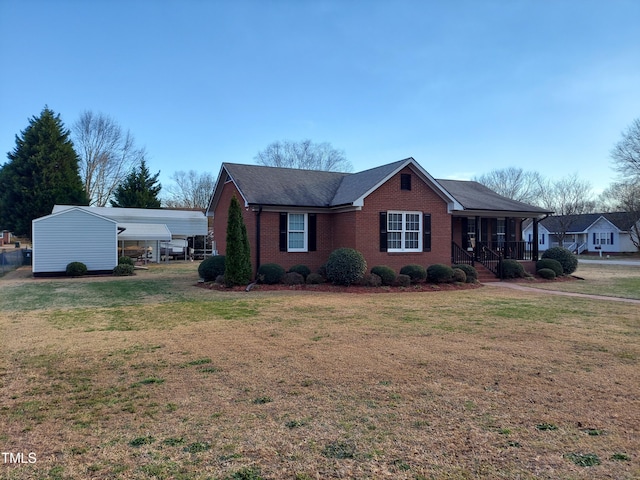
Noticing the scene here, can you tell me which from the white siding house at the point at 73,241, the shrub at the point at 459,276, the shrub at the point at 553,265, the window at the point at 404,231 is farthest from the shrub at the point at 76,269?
the shrub at the point at 553,265

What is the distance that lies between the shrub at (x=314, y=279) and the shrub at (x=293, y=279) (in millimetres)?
292

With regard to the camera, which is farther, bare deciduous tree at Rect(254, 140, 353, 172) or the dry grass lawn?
bare deciduous tree at Rect(254, 140, 353, 172)

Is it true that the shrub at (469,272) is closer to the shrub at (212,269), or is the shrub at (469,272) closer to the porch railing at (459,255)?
the porch railing at (459,255)

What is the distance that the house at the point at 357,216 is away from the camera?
18109 millimetres

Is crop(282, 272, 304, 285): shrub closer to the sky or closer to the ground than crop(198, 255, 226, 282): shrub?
closer to the ground

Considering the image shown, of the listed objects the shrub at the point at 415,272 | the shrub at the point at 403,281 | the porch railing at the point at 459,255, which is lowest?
the shrub at the point at 403,281

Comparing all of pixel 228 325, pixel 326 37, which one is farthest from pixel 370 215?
pixel 228 325

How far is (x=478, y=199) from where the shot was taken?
2269 cm

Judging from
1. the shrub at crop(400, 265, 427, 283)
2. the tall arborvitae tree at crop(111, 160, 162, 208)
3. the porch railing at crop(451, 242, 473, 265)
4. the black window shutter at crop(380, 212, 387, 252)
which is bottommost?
the shrub at crop(400, 265, 427, 283)

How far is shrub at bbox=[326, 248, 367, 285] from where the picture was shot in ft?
53.7

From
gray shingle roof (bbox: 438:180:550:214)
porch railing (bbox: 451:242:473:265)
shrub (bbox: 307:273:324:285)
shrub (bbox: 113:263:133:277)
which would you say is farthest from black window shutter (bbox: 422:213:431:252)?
shrub (bbox: 113:263:133:277)

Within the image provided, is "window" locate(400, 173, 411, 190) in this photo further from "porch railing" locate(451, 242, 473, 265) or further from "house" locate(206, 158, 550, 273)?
"porch railing" locate(451, 242, 473, 265)

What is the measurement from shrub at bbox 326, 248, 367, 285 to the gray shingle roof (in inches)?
265

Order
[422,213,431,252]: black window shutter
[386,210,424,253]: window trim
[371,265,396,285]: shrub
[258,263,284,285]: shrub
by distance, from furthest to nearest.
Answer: [422,213,431,252]: black window shutter → [386,210,424,253]: window trim → [258,263,284,285]: shrub → [371,265,396,285]: shrub
